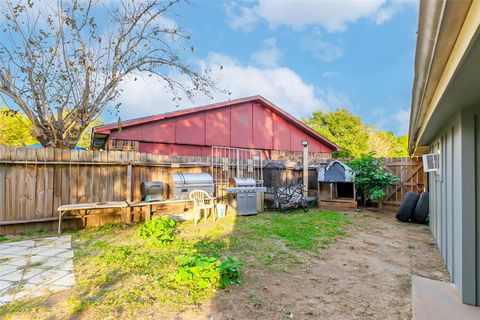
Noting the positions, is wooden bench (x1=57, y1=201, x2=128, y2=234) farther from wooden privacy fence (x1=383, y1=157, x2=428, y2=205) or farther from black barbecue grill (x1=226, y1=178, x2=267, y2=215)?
wooden privacy fence (x1=383, y1=157, x2=428, y2=205)

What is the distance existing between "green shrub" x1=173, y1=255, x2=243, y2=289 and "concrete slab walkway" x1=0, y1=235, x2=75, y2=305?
1.27 m

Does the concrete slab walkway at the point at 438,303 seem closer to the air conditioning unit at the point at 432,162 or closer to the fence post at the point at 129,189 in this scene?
the air conditioning unit at the point at 432,162

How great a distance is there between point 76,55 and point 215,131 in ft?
17.4

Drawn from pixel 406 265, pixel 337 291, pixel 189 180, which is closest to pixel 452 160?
pixel 406 265

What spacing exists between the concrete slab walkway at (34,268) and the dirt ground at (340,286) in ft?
5.72

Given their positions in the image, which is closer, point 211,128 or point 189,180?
point 189,180

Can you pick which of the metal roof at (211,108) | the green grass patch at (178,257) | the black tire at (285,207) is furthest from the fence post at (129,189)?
the black tire at (285,207)

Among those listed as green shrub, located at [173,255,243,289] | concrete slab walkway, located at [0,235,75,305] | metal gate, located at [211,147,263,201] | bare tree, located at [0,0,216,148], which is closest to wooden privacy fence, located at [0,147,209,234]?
concrete slab walkway, located at [0,235,75,305]

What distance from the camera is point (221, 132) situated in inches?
420

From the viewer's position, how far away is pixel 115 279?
3.03 meters

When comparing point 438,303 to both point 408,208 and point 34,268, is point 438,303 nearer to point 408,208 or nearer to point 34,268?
point 34,268

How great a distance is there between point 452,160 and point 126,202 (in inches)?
230

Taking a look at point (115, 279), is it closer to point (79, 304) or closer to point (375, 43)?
point (79, 304)

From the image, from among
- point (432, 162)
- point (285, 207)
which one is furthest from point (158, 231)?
point (432, 162)
